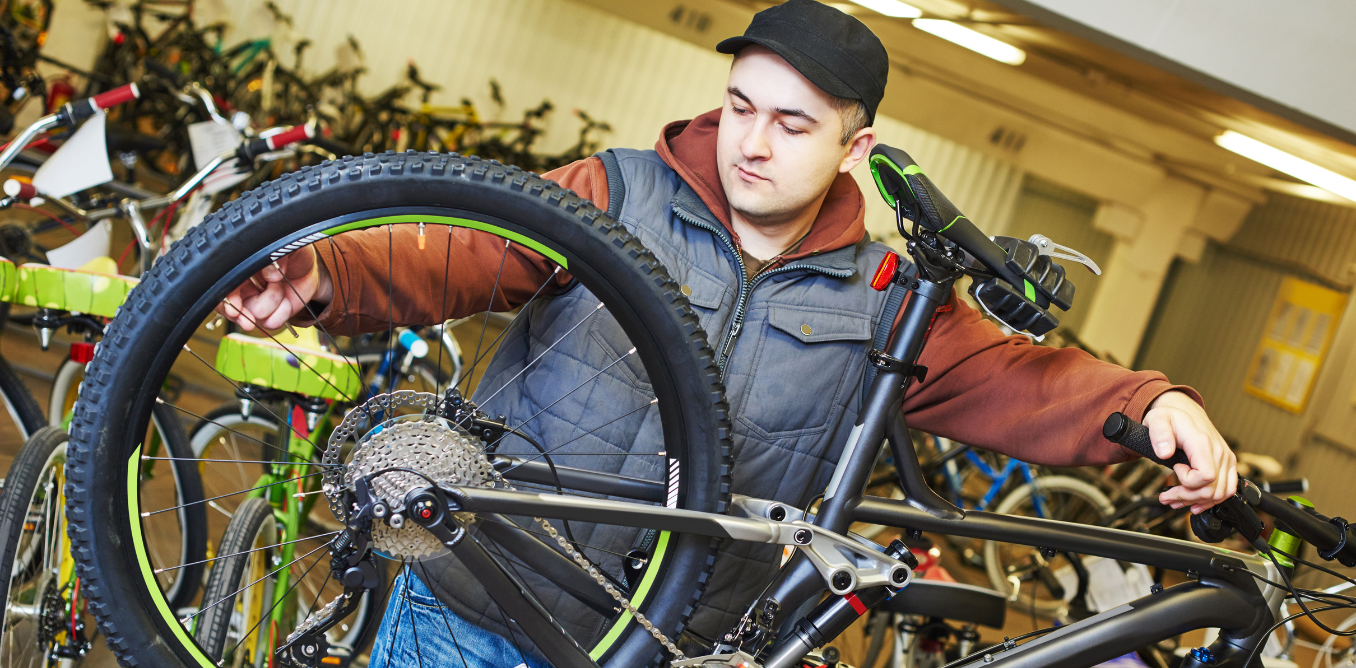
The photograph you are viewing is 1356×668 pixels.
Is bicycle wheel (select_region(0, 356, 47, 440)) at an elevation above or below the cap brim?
below

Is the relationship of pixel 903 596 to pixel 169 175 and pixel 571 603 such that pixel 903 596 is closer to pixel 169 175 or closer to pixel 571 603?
pixel 571 603

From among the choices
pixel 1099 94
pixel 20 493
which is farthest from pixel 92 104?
pixel 1099 94

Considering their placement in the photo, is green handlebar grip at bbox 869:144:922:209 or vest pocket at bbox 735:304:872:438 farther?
vest pocket at bbox 735:304:872:438

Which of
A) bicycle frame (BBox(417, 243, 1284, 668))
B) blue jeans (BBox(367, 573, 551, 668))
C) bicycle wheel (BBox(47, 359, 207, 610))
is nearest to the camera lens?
bicycle frame (BBox(417, 243, 1284, 668))

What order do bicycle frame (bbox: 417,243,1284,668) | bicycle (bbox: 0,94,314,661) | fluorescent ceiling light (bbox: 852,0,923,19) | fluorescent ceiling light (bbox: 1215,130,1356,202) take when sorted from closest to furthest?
bicycle frame (bbox: 417,243,1284,668) < bicycle (bbox: 0,94,314,661) < fluorescent ceiling light (bbox: 852,0,923,19) < fluorescent ceiling light (bbox: 1215,130,1356,202)

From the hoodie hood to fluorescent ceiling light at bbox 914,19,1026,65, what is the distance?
11.1 feet

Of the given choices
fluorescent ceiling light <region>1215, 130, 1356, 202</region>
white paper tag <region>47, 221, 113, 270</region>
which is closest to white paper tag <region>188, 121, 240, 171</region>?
white paper tag <region>47, 221, 113, 270</region>

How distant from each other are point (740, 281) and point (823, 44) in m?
0.31

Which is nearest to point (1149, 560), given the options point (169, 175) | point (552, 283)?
point (552, 283)

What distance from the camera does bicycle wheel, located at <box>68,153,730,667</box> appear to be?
906mm

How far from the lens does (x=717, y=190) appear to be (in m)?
1.23

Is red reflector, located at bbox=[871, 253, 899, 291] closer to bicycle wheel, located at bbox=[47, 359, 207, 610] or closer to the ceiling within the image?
bicycle wheel, located at bbox=[47, 359, 207, 610]

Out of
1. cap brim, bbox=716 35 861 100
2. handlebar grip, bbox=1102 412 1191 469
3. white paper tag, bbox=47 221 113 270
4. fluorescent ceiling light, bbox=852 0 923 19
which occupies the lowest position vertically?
white paper tag, bbox=47 221 113 270

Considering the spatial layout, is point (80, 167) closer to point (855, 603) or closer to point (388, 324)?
point (388, 324)
